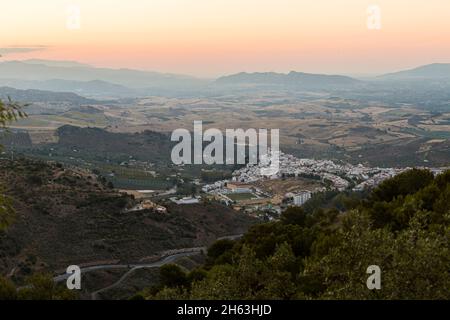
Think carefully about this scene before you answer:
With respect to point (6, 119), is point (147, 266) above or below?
below

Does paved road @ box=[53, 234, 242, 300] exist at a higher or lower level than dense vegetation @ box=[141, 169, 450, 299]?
lower

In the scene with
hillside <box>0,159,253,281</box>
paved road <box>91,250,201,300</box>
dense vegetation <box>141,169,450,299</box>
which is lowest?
paved road <box>91,250,201,300</box>

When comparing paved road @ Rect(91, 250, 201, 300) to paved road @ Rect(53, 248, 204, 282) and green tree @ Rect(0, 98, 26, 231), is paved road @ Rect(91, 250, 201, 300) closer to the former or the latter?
paved road @ Rect(53, 248, 204, 282)

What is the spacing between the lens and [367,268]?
9.62 meters

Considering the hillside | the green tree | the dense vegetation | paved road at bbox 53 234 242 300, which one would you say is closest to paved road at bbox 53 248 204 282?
paved road at bbox 53 234 242 300

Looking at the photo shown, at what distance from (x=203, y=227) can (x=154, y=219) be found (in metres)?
5.99

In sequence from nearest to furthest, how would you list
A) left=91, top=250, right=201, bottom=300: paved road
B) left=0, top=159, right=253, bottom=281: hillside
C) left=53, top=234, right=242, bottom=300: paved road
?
left=91, top=250, right=201, bottom=300: paved road → left=53, top=234, right=242, bottom=300: paved road → left=0, top=159, right=253, bottom=281: hillside

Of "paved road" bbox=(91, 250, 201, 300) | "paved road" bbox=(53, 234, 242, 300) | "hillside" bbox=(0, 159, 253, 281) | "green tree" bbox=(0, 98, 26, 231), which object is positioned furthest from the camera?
"hillside" bbox=(0, 159, 253, 281)

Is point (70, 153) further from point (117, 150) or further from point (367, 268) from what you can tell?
point (367, 268)

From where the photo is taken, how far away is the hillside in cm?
3475

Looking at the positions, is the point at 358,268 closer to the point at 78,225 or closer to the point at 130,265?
the point at 130,265

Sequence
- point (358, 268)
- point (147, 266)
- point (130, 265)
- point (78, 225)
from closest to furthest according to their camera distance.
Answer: point (358, 268), point (147, 266), point (130, 265), point (78, 225)

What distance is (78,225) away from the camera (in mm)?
39625

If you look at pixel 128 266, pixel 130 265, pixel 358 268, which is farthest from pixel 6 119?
pixel 130 265
